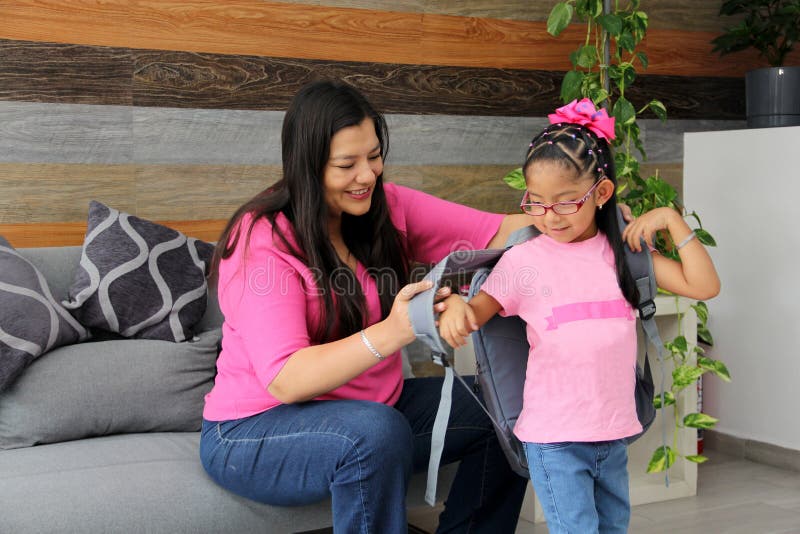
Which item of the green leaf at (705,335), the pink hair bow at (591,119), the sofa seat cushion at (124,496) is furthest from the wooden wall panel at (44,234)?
the green leaf at (705,335)

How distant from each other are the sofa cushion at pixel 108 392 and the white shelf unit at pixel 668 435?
85 centimetres

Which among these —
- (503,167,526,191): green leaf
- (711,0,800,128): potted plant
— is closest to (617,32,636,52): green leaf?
(503,167,526,191): green leaf

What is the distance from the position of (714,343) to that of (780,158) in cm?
67

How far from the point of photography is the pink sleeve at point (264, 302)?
5.70 feet

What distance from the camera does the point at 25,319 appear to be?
2072mm

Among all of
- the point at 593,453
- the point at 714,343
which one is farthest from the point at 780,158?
the point at 593,453

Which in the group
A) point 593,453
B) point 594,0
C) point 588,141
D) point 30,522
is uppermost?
point 594,0

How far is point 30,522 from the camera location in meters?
1.69

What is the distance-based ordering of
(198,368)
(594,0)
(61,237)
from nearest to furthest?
(198,368), (61,237), (594,0)

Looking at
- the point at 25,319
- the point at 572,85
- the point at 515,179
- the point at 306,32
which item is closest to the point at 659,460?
the point at 515,179

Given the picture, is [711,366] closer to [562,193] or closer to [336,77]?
[562,193]

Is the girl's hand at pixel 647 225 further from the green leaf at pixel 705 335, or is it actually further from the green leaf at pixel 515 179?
the green leaf at pixel 705 335

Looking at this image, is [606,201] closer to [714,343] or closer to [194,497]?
[194,497]

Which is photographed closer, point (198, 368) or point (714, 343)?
point (198, 368)
